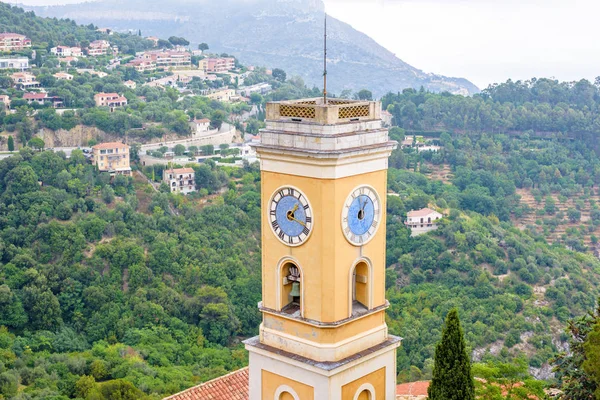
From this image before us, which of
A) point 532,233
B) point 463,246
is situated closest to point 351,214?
point 463,246

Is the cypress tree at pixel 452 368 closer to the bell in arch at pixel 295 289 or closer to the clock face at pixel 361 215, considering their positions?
the clock face at pixel 361 215

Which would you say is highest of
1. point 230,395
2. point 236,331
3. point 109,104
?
point 109,104

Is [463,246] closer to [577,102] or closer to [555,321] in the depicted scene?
[555,321]

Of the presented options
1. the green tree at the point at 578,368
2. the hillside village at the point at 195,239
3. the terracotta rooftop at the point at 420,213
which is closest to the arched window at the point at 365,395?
the green tree at the point at 578,368

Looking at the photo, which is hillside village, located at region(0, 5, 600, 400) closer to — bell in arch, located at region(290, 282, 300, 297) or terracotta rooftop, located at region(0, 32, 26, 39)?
terracotta rooftop, located at region(0, 32, 26, 39)

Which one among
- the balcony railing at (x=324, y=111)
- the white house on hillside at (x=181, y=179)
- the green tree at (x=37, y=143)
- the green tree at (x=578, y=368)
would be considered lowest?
the white house on hillside at (x=181, y=179)

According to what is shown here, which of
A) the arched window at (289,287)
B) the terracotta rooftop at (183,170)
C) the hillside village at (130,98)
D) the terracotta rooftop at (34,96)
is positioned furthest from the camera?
the terracotta rooftop at (34,96)
